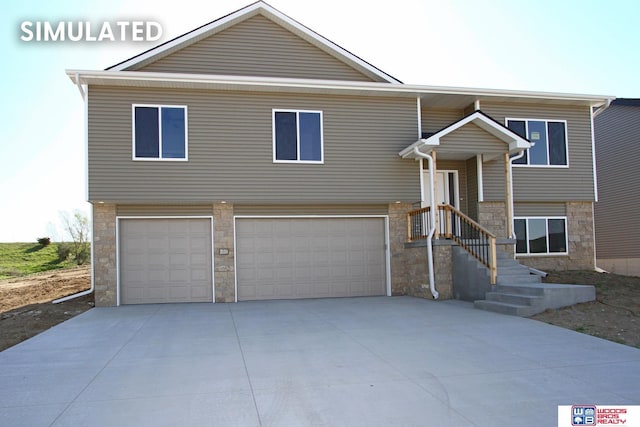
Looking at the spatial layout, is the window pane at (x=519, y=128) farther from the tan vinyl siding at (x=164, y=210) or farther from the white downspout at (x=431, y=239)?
the tan vinyl siding at (x=164, y=210)

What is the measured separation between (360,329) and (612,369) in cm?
389

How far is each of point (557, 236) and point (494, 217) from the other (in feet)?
8.23

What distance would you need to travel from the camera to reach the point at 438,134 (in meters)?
12.0

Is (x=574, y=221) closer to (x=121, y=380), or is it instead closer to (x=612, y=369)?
(x=612, y=369)

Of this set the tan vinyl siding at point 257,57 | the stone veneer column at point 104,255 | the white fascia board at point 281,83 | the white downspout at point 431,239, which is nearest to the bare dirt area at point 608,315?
the white downspout at point 431,239

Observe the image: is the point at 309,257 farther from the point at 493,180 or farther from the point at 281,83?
the point at 493,180

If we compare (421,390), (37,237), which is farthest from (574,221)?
(37,237)

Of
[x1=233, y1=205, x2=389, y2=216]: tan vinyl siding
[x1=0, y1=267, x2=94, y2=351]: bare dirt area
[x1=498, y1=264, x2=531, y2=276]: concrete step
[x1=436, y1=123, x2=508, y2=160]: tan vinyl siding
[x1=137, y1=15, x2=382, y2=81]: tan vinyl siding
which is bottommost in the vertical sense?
[x1=0, y1=267, x2=94, y2=351]: bare dirt area

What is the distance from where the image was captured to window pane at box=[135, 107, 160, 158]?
1203 cm

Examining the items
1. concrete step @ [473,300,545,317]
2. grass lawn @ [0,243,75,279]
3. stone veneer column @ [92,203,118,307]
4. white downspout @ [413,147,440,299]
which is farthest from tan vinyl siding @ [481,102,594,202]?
grass lawn @ [0,243,75,279]

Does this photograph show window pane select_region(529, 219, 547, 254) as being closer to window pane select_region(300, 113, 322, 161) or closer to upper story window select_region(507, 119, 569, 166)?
upper story window select_region(507, 119, 569, 166)

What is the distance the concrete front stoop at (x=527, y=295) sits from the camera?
9289 millimetres

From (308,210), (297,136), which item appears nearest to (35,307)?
(308,210)

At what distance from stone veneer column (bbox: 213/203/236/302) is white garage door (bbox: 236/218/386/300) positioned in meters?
0.26
